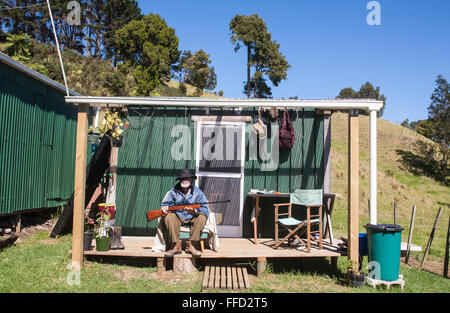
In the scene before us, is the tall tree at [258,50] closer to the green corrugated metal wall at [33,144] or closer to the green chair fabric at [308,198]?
the green corrugated metal wall at [33,144]

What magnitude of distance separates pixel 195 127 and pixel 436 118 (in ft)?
69.2

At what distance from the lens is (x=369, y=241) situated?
4.91 meters

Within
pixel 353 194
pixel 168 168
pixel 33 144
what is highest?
pixel 33 144

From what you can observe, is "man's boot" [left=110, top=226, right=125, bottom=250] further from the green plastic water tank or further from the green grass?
the green plastic water tank

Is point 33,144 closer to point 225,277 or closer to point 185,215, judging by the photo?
point 185,215

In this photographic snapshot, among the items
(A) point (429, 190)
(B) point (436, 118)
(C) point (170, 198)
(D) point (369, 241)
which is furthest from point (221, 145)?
(B) point (436, 118)

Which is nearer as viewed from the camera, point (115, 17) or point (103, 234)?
point (103, 234)

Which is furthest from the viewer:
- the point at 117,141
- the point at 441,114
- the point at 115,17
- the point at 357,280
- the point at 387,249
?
the point at 115,17

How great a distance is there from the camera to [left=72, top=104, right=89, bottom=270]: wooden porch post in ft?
16.8

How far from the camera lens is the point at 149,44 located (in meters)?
30.1

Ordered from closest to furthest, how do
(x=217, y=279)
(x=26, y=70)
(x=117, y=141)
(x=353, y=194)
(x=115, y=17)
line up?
(x=217, y=279), (x=353, y=194), (x=117, y=141), (x=26, y=70), (x=115, y=17)

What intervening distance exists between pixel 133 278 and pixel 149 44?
27.9 meters

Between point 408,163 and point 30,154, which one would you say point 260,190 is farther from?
point 408,163

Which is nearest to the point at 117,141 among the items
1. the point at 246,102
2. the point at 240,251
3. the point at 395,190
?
the point at 246,102
